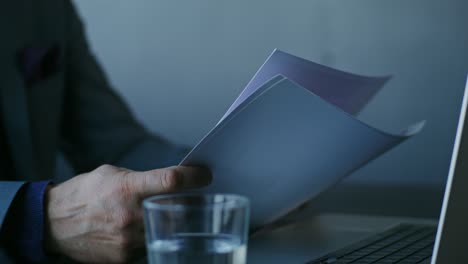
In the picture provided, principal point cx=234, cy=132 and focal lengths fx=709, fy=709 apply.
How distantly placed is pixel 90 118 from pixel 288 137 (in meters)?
0.96

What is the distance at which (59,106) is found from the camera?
1.57 m

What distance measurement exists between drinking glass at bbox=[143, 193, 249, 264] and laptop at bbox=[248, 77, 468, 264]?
169mm

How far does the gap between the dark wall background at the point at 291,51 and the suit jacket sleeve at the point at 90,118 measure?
0.24 meters

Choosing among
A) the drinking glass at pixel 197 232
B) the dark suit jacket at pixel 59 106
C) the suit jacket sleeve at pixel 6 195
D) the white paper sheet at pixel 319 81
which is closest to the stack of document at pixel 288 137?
the white paper sheet at pixel 319 81

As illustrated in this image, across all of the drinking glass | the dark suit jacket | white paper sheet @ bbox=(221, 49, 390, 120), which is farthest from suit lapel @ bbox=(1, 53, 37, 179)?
the drinking glass

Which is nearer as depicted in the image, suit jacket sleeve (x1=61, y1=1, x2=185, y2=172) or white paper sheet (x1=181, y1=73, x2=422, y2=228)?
white paper sheet (x1=181, y1=73, x2=422, y2=228)

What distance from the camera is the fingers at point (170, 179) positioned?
71 cm

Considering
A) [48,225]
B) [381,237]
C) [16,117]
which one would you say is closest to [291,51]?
[16,117]

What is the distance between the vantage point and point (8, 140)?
55.5 inches

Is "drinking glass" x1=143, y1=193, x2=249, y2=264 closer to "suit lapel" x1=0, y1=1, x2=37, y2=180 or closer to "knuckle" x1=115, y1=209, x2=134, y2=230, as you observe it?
"knuckle" x1=115, y1=209, x2=134, y2=230

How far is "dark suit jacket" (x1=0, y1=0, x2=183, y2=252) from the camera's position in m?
1.41

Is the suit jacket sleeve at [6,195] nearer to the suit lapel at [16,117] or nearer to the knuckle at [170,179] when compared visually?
the knuckle at [170,179]

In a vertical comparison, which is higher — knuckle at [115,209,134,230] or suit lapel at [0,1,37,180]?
suit lapel at [0,1,37,180]

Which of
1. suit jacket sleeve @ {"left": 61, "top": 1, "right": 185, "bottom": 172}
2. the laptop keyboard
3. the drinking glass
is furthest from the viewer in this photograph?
suit jacket sleeve @ {"left": 61, "top": 1, "right": 185, "bottom": 172}
